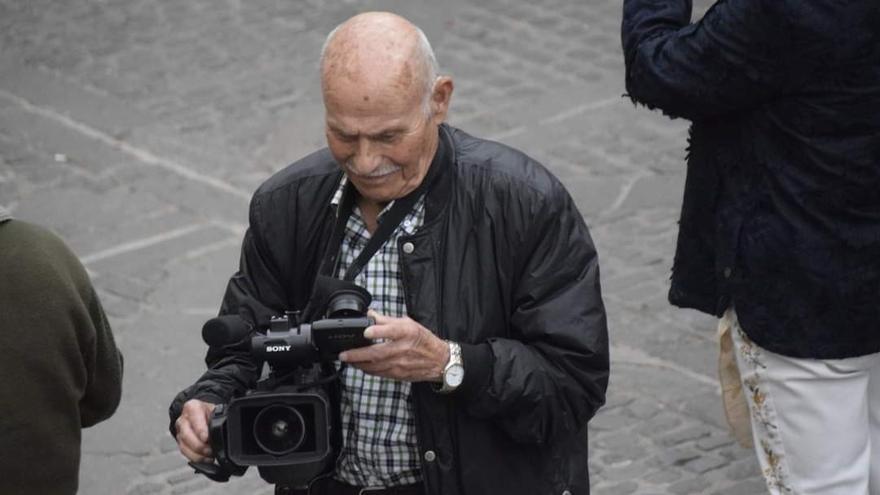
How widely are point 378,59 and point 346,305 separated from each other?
1.66 ft

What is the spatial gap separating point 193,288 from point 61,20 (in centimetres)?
369

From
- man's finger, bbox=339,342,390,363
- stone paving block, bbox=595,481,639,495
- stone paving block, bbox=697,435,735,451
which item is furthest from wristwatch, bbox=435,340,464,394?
stone paving block, bbox=697,435,735,451

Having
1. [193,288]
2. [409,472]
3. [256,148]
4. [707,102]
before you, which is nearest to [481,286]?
[409,472]

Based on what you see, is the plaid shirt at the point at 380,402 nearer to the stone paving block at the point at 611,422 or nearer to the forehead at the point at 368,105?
the forehead at the point at 368,105

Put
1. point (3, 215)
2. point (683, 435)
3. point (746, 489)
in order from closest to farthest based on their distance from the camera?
point (3, 215), point (746, 489), point (683, 435)

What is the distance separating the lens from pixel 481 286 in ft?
11.4

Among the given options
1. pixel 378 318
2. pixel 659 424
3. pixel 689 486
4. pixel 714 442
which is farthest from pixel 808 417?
pixel 659 424

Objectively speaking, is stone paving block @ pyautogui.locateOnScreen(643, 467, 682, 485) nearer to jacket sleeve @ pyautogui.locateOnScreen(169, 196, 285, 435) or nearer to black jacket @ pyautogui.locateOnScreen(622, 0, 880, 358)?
black jacket @ pyautogui.locateOnScreen(622, 0, 880, 358)

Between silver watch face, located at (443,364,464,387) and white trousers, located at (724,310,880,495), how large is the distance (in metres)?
1.08

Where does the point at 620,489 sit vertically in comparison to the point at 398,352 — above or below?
below

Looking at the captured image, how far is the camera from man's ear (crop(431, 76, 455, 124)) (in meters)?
3.43

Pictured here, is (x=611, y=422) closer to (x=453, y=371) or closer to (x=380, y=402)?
(x=380, y=402)

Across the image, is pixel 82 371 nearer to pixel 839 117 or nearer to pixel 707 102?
pixel 707 102

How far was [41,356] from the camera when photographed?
3670 mm
